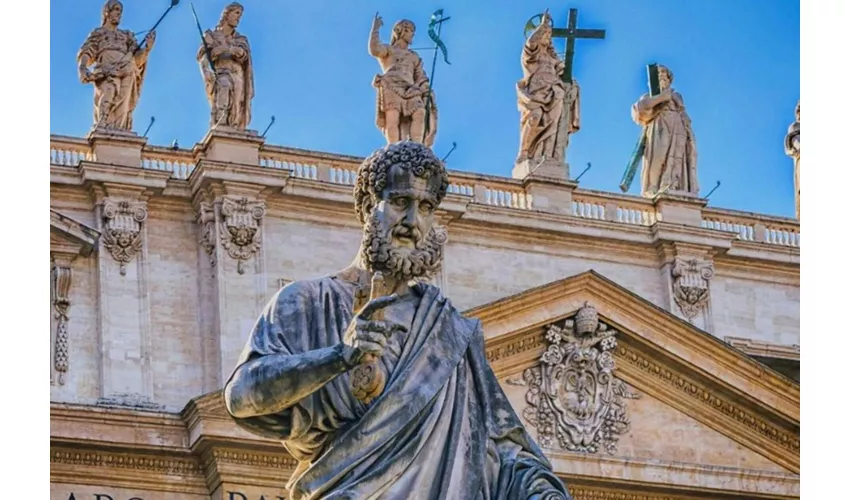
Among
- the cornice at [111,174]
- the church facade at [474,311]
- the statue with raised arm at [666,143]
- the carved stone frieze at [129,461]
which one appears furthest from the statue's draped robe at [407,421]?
the statue with raised arm at [666,143]

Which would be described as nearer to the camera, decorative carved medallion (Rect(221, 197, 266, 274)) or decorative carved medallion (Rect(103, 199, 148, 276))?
decorative carved medallion (Rect(103, 199, 148, 276))

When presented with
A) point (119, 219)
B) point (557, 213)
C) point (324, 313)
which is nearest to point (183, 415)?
point (119, 219)

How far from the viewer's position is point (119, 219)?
31.4 m

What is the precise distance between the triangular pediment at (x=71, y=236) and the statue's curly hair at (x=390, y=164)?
78.3 feet

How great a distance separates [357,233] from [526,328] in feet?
7.17

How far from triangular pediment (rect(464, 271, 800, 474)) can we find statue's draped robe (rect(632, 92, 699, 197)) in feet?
6.66

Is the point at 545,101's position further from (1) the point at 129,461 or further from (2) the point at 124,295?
(1) the point at 129,461

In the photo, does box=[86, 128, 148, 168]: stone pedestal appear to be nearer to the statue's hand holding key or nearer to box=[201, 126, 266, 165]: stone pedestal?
box=[201, 126, 266, 165]: stone pedestal

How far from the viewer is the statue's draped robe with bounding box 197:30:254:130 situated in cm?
3152

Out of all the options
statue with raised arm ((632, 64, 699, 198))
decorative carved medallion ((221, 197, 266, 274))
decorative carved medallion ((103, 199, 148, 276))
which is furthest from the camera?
statue with raised arm ((632, 64, 699, 198))

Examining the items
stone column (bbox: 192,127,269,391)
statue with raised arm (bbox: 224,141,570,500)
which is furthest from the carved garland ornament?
statue with raised arm (bbox: 224,141,570,500)

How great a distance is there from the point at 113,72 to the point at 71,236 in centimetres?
175

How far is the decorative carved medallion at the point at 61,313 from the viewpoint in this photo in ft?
101
